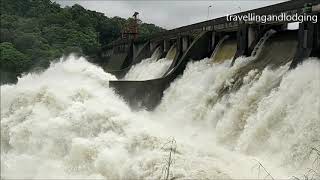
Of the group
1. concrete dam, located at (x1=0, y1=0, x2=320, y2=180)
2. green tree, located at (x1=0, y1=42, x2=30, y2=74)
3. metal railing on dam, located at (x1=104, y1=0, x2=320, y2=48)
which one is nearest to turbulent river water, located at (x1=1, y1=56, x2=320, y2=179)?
concrete dam, located at (x1=0, y1=0, x2=320, y2=180)

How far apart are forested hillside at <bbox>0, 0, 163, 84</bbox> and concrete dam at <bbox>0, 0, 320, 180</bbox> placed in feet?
61.7

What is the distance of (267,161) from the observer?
908cm

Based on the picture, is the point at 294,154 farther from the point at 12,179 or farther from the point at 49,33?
the point at 49,33

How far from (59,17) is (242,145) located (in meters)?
Answer: 47.5

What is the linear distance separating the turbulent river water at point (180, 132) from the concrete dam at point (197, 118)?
28 millimetres

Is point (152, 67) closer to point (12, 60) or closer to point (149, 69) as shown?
point (149, 69)

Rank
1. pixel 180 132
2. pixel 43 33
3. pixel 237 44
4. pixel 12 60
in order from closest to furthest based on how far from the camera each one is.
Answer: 1. pixel 180 132
2. pixel 237 44
3. pixel 12 60
4. pixel 43 33

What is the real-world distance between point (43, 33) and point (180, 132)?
126ft

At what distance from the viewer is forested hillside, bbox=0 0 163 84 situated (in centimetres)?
3633

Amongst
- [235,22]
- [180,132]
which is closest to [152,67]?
[235,22]

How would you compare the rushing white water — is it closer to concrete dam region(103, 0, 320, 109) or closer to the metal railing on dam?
concrete dam region(103, 0, 320, 109)

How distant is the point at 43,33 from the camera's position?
4797cm

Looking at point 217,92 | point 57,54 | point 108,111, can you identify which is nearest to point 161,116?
point 217,92

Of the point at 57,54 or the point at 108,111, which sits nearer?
the point at 108,111
